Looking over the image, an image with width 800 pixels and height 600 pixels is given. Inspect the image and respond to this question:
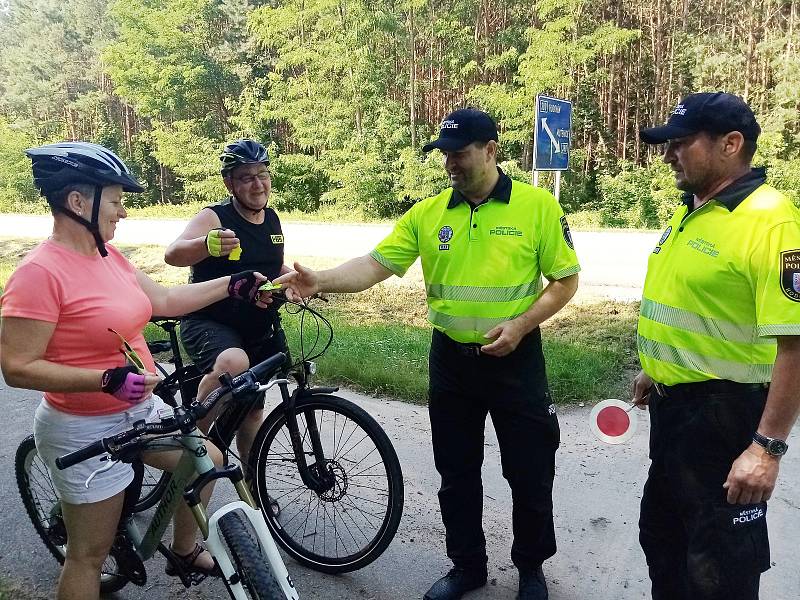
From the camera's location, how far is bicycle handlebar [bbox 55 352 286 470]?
82.2 inches

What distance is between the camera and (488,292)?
275 centimetres

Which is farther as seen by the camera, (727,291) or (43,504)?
(43,504)

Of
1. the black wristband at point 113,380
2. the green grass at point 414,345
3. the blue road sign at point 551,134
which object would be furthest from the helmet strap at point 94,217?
the blue road sign at point 551,134

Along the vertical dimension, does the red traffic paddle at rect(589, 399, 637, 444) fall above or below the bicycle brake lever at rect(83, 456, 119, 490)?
below

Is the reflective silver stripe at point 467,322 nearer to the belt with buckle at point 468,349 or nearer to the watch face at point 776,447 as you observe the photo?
the belt with buckle at point 468,349

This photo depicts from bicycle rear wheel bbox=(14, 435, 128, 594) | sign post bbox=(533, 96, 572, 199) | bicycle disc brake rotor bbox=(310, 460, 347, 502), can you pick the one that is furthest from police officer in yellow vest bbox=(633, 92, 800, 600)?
sign post bbox=(533, 96, 572, 199)

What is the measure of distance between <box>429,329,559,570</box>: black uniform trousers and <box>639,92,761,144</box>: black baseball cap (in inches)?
43.2

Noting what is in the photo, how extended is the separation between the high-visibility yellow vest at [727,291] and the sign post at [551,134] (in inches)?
258

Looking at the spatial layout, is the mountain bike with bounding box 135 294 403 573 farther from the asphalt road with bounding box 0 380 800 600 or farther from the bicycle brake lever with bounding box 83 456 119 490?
the bicycle brake lever with bounding box 83 456 119 490

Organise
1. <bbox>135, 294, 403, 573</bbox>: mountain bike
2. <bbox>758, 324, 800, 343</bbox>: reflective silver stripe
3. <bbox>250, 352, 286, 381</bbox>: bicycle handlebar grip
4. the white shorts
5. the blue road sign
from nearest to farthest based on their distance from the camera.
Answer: <bbox>758, 324, 800, 343</bbox>: reflective silver stripe
the white shorts
<bbox>250, 352, 286, 381</bbox>: bicycle handlebar grip
<bbox>135, 294, 403, 573</bbox>: mountain bike
the blue road sign

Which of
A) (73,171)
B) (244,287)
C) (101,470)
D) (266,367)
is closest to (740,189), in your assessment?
(266,367)

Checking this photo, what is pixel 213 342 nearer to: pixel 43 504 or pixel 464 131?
pixel 43 504

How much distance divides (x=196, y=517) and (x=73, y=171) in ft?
4.31

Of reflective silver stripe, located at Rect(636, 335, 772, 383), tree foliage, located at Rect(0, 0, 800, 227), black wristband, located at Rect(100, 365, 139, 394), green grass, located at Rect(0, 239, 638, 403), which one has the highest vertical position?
tree foliage, located at Rect(0, 0, 800, 227)
